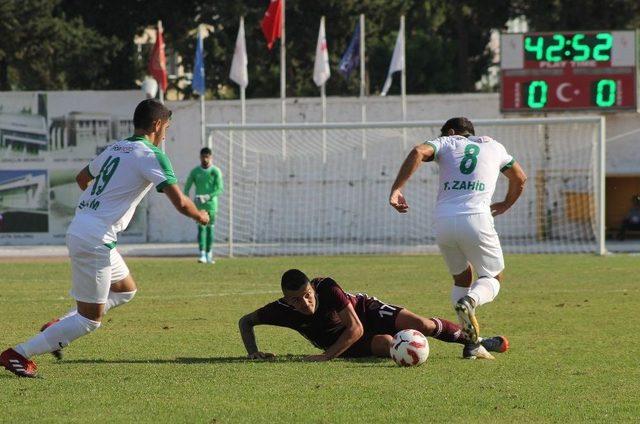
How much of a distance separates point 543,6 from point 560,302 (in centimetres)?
3646

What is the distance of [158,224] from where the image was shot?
1411 inches

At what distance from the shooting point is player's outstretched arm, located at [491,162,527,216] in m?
10.8

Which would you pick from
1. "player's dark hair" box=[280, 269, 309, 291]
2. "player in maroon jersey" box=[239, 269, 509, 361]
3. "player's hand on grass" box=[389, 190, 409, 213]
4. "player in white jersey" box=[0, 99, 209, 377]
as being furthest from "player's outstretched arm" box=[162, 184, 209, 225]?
"player's hand on grass" box=[389, 190, 409, 213]

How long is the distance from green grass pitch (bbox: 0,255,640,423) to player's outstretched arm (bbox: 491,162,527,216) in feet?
4.12

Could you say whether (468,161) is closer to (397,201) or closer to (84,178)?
(397,201)

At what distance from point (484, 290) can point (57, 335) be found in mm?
3365

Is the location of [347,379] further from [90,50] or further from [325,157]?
[90,50]

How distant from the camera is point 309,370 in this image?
9617 millimetres

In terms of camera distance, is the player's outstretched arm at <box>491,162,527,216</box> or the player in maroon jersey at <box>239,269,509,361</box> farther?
the player's outstretched arm at <box>491,162,527,216</box>

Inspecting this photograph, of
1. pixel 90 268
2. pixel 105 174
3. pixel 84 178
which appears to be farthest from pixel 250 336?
pixel 105 174

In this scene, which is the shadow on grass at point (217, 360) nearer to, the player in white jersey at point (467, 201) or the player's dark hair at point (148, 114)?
the player in white jersey at point (467, 201)

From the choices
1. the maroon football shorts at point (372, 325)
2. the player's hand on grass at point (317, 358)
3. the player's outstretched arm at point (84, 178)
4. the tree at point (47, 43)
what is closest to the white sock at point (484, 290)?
the maroon football shorts at point (372, 325)

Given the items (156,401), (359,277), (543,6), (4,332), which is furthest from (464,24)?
(156,401)

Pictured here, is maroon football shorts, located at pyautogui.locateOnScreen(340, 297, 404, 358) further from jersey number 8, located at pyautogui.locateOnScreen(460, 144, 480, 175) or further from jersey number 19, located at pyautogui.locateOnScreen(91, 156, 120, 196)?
jersey number 19, located at pyautogui.locateOnScreen(91, 156, 120, 196)
